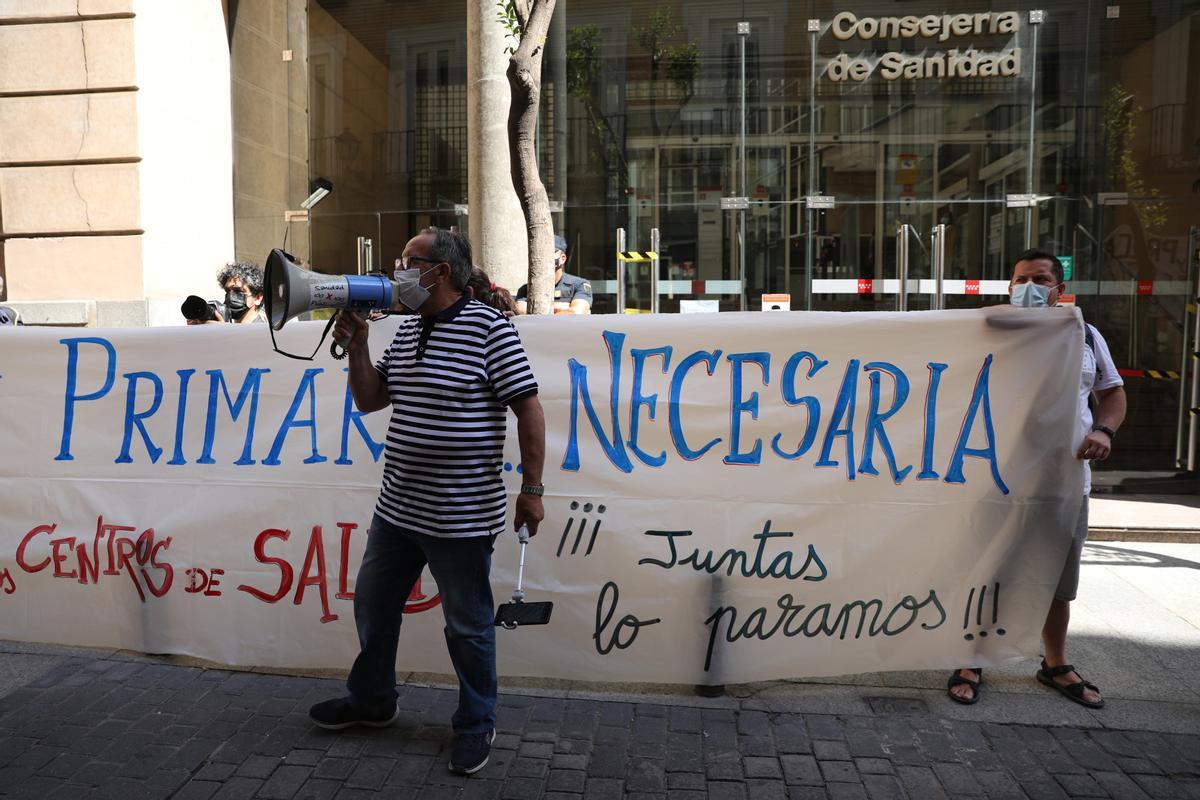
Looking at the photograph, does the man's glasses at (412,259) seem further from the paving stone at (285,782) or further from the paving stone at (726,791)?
the paving stone at (726,791)

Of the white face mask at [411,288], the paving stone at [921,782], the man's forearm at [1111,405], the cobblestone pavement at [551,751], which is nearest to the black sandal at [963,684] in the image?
the cobblestone pavement at [551,751]

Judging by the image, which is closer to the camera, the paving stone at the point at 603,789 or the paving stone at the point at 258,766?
the paving stone at the point at 603,789

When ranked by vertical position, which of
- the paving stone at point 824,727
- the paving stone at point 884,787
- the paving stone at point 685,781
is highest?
the paving stone at point 685,781

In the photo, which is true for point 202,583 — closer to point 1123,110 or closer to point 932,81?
point 932,81

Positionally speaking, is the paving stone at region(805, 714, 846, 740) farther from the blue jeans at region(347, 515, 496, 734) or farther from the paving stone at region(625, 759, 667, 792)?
the blue jeans at region(347, 515, 496, 734)

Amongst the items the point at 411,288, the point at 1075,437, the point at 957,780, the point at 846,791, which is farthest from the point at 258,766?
the point at 1075,437

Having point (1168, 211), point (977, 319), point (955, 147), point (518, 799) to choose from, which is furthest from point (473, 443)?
point (1168, 211)

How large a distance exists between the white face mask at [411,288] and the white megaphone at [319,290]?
0.03 metres

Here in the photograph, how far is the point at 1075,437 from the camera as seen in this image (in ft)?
13.4

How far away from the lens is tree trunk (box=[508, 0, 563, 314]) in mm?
5148

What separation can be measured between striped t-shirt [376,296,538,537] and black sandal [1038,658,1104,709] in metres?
2.47

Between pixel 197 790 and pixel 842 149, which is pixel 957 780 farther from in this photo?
pixel 842 149

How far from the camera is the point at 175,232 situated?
920cm

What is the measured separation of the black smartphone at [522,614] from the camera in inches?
144
